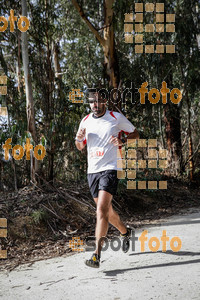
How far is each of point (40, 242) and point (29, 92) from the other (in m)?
3.02

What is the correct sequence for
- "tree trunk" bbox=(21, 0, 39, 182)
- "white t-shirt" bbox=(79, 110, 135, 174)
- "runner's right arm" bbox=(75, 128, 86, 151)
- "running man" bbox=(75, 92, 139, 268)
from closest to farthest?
"running man" bbox=(75, 92, 139, 268), "white t-shirt" bbox=(79, 110, 135, 174), "runner's right arm" bbox=(75, 128, 86, 151), "tree trunk" bbox=(21, 0, 39, 182)

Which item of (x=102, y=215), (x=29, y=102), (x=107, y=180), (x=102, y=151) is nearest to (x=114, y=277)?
(x=102, y=215)

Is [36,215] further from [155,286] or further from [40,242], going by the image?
[155,286]

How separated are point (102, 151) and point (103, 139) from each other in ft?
0.47

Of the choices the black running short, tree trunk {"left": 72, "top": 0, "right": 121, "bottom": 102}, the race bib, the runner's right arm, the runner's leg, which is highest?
tree trunk {"left": 72, "top": 0, "right": 121, "bottom": 102}

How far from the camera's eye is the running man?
13.9 feet

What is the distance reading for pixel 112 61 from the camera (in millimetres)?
9680

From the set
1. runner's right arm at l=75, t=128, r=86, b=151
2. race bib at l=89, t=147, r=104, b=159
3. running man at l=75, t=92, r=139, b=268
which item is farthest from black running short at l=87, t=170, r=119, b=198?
runner's right arm at l=75, t=128, r=86, b=151

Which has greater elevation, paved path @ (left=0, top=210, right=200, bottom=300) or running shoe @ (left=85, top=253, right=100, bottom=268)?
running shoe @ (left=85, top=253, right=100, bottom=268)

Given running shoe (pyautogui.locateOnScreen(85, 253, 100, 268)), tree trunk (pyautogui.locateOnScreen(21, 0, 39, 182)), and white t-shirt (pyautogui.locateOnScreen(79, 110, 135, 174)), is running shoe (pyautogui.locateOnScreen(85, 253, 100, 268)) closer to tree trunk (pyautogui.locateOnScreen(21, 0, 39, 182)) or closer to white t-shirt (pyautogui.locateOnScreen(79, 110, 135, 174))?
white t-shirt (pyautogui.locateOnScreen(79, 110, 135, 174))

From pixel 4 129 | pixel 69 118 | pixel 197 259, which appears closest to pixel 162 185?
pixel 69 118

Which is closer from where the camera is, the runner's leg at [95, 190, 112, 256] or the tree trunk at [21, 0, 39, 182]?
the runner's leg at [95, 190, 112, 256]

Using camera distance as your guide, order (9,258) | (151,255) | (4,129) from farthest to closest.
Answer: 1. (4,129)
2. (9,258)
3. (151,255)

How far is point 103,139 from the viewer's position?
438 centimetres
